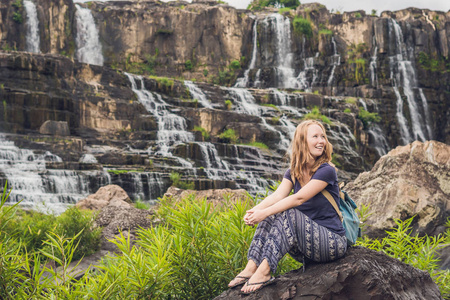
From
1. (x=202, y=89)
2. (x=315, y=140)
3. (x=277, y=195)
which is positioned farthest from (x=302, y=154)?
(x=202, y=89)

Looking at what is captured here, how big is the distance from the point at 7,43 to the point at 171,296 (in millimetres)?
34060

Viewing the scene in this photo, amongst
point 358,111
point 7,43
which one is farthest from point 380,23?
point 7,43

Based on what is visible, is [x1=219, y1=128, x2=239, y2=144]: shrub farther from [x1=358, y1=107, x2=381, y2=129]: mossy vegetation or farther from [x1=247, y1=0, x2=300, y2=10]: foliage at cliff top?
[x1=247, y1=0, x2=300, y2=10]: foliage at cliff top

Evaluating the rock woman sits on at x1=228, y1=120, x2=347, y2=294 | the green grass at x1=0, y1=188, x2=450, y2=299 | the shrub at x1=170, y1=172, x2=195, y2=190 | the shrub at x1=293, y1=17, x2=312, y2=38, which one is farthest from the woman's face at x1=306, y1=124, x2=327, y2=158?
the shrub at x1=293, y1=17, x2=312, y2=38

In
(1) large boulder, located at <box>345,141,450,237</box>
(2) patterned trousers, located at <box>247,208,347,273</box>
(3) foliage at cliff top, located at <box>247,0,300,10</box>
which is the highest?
(3) foliage at cliff top, located at <box>247,0,300,10</box>

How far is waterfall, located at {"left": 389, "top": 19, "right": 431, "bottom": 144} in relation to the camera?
109 feet

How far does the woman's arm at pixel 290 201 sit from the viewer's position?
9.61ft

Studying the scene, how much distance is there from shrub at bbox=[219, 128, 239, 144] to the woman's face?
66.4 feet

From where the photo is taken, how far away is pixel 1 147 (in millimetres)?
17734

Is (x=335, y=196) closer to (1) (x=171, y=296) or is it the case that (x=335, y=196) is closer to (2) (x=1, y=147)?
(1) (x=171, y=296)

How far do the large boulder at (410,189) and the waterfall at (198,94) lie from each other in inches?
802

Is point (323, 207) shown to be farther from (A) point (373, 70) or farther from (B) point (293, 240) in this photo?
(A) point (373, 70)

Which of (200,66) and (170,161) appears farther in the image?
(200,66)

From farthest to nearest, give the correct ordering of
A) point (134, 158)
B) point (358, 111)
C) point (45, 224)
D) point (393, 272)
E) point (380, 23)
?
point (380, 23), point (358, 111), point (134, 158), point (45, 224), point (393, 272)
